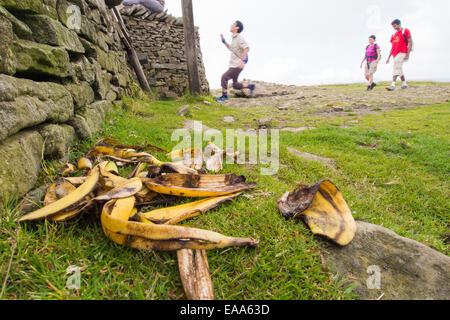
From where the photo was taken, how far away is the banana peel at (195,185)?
5.38 ft

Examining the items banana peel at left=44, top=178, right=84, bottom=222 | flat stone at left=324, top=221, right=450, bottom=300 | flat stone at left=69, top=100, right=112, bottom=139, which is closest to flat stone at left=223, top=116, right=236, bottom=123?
flat stone at left=69, top=100, right=112, bottom=139

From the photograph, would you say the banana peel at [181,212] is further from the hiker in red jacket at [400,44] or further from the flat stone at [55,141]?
the hiker in red jacket at [400,44]

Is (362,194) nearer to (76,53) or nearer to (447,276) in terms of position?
(447,276)

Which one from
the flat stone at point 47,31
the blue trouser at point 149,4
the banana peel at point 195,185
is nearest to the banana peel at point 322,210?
the banana peel at point 195,185

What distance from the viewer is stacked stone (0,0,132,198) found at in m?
1.40

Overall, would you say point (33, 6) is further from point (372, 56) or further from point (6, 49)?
point (372, 56)

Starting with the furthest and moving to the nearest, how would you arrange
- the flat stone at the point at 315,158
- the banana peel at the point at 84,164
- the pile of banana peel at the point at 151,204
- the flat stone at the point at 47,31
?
the flat stone at the point at 315,158 < the flat stone at the point at 47,31 < the banana peel at the point at 84,164 < the pile of banana peel at the point at 151,204

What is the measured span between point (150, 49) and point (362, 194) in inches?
367

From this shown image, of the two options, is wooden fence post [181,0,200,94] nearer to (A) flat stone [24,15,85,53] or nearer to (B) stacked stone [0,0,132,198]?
(B) stacked stone [0,0,132,198]

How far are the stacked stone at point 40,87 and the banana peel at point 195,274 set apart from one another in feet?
3.95

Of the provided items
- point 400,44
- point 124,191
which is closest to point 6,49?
point 124,191

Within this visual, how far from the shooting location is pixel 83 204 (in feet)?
4.27

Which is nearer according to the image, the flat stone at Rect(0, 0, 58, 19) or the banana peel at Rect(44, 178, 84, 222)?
the banana peel at Rect(44, 178, 84, 222)

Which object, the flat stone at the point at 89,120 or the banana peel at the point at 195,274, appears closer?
the banana peel at the point at 195,274
